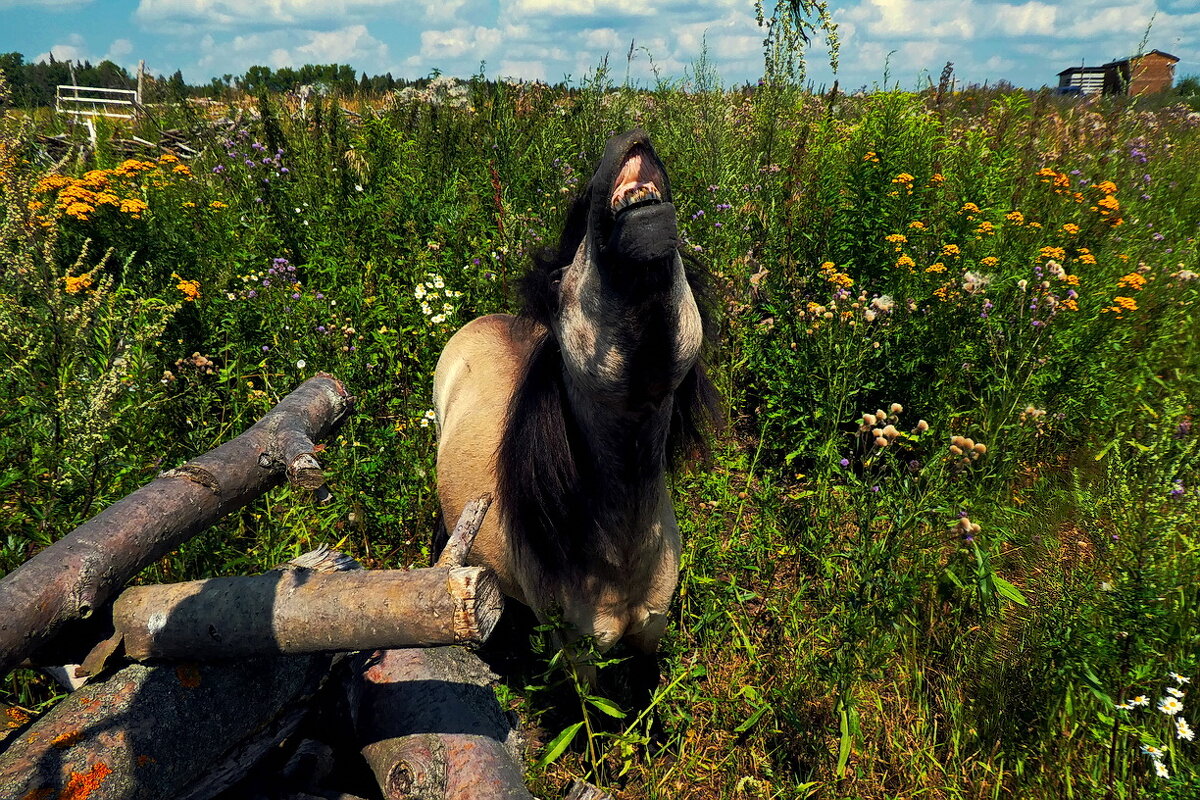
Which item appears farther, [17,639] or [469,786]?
[469,786]

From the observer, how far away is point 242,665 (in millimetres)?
1842

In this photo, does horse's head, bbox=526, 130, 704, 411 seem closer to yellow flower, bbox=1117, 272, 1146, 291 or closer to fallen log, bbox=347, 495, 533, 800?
fallen log, bbox=347, 495, 533, 800

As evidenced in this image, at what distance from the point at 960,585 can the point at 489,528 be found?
1.91 metres

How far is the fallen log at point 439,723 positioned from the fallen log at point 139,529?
0.72 m

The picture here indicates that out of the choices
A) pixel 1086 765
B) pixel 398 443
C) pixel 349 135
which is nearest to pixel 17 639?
pixel 398 443

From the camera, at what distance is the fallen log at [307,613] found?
1.56m

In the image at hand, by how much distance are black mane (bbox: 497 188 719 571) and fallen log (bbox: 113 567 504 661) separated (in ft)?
1.79

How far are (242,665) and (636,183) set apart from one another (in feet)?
5.69

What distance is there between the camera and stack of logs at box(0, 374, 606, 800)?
61.1 inches

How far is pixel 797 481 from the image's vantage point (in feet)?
12.4

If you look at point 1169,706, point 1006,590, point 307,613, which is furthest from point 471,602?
point 1169,706

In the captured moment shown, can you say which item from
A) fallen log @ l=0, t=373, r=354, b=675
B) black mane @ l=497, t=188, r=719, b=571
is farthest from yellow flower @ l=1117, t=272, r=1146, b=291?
fallen log @ l=0, t=373, r=354, b=675

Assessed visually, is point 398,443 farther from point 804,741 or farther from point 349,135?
point 349,135

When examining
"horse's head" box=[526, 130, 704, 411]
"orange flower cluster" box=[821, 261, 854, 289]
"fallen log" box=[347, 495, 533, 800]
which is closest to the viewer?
"horse's head" box=[526, 130, 704, 411]
